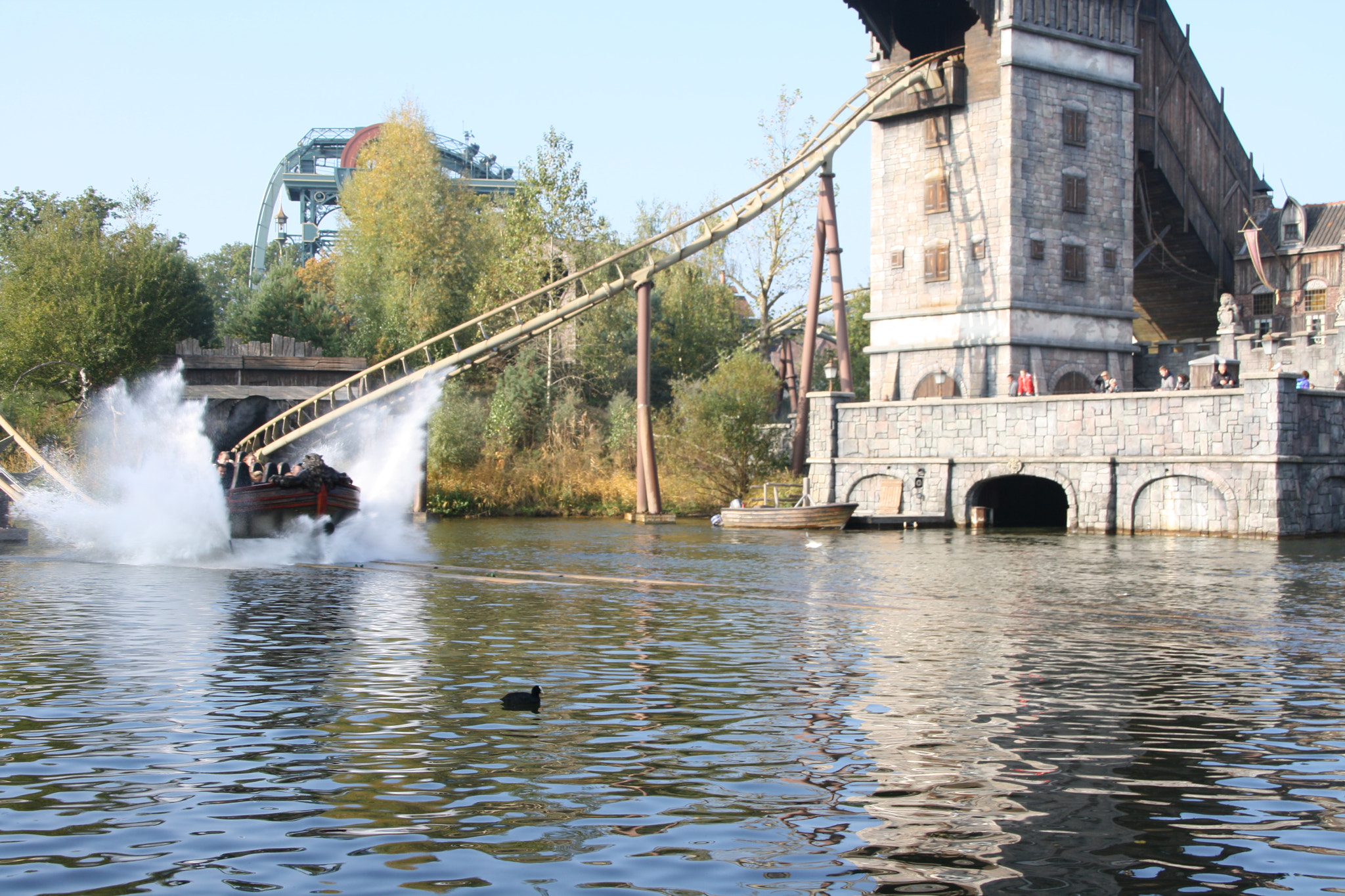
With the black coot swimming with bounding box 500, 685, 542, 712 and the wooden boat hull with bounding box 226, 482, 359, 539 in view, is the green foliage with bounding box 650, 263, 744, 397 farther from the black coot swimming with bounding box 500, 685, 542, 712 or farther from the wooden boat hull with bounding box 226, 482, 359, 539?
the black coot swimming with bounding box 500, 685, 542, 712

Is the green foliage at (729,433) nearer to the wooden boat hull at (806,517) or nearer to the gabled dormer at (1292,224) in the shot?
the wooden boat hull at (806,517)

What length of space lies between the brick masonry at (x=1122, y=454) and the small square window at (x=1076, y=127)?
30.8ft

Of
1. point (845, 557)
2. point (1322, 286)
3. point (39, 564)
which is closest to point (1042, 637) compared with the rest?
point (845, 557)

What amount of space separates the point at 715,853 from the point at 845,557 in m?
22.7

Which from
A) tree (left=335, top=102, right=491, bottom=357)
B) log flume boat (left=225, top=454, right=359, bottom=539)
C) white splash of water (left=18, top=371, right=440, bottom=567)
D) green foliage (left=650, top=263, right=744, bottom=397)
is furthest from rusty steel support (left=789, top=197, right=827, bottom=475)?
tree (left=335, top=102, right=491, bottom=357)

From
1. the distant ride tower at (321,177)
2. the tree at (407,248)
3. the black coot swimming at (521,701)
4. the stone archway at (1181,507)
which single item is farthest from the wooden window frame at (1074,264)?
the distant ride tower at (321,177)

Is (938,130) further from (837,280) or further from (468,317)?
(468,317)

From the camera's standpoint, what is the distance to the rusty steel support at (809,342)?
44.0 metres

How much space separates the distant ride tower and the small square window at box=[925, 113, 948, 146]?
6146 cm

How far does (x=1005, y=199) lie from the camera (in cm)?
4269

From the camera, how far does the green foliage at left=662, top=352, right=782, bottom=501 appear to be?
48.8m

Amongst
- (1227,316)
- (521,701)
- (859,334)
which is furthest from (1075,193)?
(521,701)

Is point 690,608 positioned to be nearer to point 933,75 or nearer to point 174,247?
point 933,75

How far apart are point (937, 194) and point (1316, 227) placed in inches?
713
